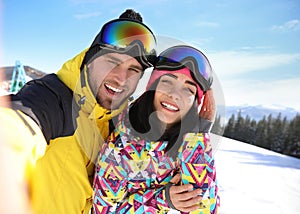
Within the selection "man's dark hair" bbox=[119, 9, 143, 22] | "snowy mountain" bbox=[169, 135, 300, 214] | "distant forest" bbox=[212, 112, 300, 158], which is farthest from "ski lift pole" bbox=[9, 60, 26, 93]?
"distant forest" bbox=[212, 112, 300, 158]

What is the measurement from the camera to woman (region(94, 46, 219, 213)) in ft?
4.61

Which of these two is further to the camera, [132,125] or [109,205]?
[132,125]

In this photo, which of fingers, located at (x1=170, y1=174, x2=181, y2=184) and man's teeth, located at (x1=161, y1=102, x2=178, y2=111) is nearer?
fingers, located at (x1=170, y1=174, x2=181, y2=184)

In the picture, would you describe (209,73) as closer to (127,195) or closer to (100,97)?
(100,97)

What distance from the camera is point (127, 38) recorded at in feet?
5.08

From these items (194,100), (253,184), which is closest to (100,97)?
(194,100)

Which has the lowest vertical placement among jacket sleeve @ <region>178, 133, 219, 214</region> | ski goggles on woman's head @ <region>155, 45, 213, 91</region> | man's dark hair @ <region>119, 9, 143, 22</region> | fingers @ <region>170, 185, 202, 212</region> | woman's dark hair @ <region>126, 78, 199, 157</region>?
fingers @ <region>170, 185, 202, 212</region>

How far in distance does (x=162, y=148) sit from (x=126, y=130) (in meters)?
0.20

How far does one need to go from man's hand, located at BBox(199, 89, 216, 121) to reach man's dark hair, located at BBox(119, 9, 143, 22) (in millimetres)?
562

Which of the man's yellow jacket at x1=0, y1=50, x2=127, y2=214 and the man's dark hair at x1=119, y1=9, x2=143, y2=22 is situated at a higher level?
the man's dark hair at x1=119, y1=9, x2=143, y2=22

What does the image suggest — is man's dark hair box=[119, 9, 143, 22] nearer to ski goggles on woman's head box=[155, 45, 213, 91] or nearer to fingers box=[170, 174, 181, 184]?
ski goggles on woman's head box=[155, 45, 213, 91]

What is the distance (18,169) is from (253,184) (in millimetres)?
4869

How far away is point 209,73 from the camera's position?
62.5 inches

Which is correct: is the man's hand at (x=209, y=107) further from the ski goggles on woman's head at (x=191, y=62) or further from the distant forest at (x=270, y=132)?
the distant forest at (x=270, y=132)
